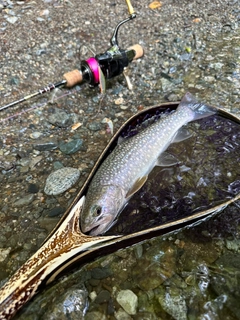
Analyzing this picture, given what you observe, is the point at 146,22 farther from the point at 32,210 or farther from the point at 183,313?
the point at 183,313

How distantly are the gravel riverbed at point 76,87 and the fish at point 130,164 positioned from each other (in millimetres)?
486

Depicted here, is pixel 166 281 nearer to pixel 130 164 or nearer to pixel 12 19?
pixel 130 164

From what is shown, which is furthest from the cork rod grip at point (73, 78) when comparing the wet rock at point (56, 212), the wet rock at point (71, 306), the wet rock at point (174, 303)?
the wet rock at point (174, 303)

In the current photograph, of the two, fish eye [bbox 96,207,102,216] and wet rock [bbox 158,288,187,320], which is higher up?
fish eye [bbox 96,207,102,216]

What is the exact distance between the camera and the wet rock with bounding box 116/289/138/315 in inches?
111

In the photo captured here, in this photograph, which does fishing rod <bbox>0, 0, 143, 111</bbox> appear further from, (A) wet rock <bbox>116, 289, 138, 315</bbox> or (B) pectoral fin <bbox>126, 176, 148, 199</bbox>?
(A) wet rock <bbox>116, 289, 138, 315</bbox>

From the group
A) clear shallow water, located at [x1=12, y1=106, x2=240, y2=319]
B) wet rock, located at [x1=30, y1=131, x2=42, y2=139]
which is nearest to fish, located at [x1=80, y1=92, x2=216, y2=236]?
clear shallow water, located at [x1=12, y1=106, x2=240, y2=319]

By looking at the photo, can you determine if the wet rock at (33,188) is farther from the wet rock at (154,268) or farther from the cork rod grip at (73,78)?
the cork rod grip at (73,78)

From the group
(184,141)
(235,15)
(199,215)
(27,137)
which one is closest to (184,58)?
(235,15)

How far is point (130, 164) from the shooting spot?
134 inches

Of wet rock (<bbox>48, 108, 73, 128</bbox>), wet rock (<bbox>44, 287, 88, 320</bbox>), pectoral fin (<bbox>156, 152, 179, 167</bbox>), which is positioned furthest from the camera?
wet rock (<bbox>48, 108, 73, 128</bbox>)

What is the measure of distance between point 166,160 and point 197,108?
0.74 meters

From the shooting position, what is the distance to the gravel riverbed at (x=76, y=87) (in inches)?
142

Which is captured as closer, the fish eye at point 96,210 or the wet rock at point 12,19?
the fish eye at point 96,210
